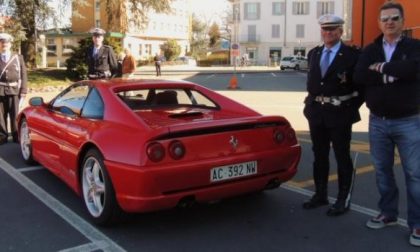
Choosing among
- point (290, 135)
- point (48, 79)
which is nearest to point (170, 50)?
point (48, 79)

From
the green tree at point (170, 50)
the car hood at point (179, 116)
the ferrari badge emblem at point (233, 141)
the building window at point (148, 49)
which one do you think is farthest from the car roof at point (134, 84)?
the building window at point (148, 49)

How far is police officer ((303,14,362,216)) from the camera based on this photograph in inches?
180

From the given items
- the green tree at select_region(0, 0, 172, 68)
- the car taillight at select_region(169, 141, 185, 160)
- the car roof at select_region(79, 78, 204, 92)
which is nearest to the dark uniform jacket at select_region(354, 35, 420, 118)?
the car taillight at select_region(169, 141, 185, 160)

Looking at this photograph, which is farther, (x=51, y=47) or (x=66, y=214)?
(x=51, y=47)

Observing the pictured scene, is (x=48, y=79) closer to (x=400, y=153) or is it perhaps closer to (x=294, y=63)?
(x=400, y=153)

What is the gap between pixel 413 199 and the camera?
13.3 ft

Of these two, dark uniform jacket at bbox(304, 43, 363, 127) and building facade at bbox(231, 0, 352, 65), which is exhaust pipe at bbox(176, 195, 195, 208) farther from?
building facade at bbox(231, 0, 352, 65)

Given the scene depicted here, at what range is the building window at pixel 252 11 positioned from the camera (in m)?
76.8

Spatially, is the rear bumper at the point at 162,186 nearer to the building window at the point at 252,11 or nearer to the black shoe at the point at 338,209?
the black shoe at the point at 338,209

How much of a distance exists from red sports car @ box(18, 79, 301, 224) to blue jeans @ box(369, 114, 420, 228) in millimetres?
815

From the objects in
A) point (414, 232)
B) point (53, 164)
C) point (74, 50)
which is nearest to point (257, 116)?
point (414, 232)

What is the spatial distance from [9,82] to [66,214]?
437cm

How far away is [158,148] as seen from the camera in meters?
4.04

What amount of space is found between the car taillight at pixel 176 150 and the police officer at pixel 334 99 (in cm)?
139
